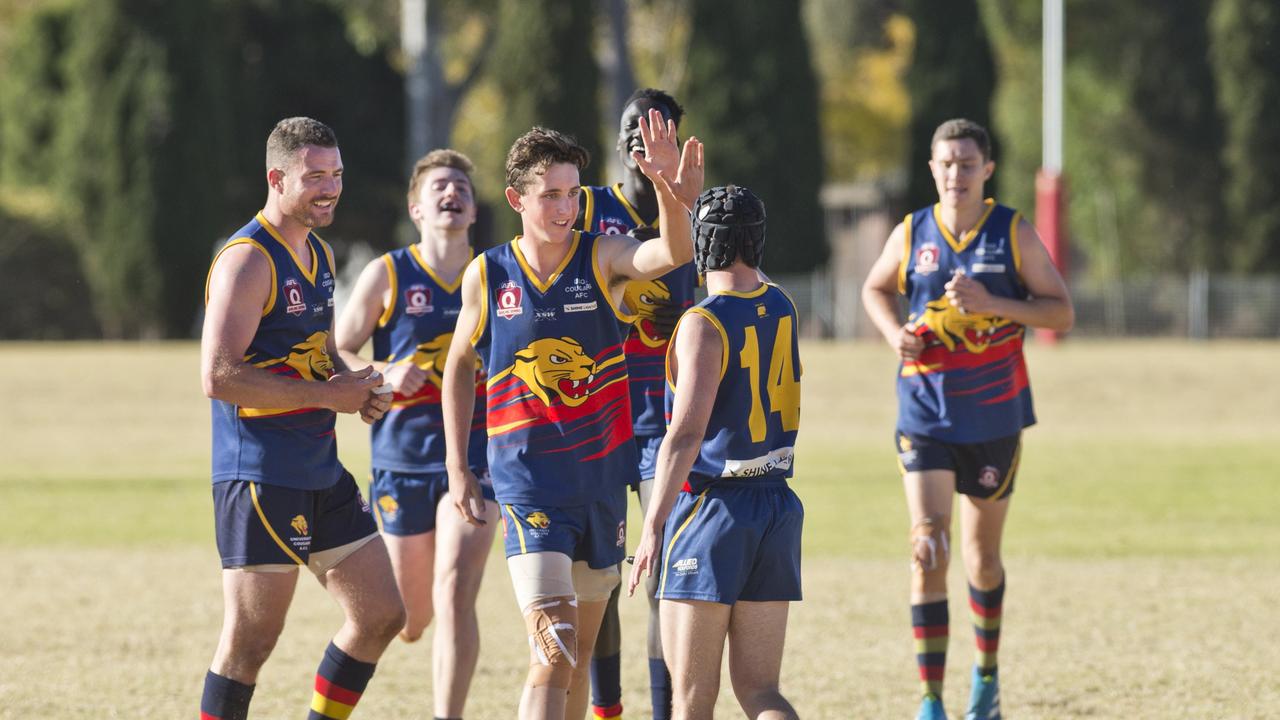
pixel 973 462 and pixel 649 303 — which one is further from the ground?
pixel 649 303

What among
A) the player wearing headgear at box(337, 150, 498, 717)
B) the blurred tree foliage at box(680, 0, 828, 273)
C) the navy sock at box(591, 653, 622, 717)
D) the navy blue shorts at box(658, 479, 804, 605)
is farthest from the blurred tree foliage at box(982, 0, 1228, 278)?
the navy blue shorts at box(658, 479, 804, 605)

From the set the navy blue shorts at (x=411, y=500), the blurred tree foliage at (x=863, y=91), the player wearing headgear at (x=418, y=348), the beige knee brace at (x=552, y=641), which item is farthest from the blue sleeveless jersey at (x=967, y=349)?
the blurred tree foliage at (x=863, y=91)

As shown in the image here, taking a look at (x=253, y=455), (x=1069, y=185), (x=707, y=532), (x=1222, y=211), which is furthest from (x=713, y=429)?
(x=1069, y=185)

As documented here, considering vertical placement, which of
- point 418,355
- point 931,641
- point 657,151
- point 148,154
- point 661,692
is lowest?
point 661,692

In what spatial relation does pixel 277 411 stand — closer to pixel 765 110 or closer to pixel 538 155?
pixel 538 155

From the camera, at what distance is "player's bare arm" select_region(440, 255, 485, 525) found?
19.2 ft

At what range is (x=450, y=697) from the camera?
670cm

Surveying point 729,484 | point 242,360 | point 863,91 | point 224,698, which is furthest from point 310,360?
point 863,91

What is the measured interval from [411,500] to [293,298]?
5.49ft

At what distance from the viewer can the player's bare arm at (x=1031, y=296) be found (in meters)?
7.29

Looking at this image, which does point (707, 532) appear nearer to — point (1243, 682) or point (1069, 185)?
point (1243, 682)

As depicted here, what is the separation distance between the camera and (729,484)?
17.6 ft

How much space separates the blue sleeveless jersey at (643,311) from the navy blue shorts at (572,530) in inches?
35.9

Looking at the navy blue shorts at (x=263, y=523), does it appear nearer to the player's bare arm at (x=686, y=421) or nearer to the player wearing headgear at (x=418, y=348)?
the player wearing headgear at (x=418, y=348)
